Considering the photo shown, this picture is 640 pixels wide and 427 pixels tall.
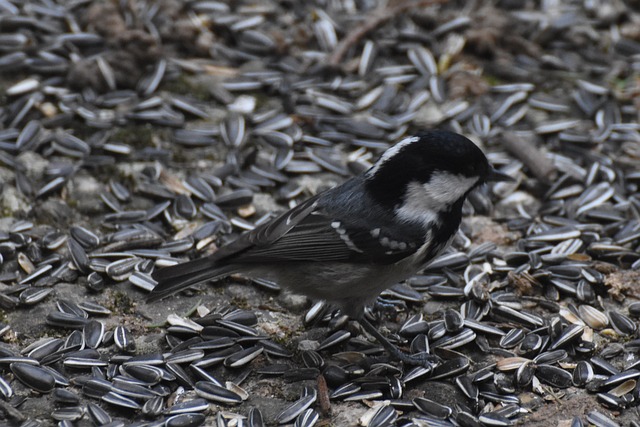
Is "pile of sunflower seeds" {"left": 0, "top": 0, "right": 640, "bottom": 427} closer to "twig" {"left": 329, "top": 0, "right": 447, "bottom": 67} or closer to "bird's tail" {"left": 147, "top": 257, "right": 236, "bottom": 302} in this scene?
"twig" {"left": 329, "top": 0, "right": 447, "bottom": 67}

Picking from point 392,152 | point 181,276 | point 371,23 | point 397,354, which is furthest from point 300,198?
point 371,23

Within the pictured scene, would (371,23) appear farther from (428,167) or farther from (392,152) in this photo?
(428,167)

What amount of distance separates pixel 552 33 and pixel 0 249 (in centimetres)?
531

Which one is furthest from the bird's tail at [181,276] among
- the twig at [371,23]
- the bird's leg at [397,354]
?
the twig at [371,23]

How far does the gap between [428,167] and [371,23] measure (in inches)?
130

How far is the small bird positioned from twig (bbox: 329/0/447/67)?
276 cm

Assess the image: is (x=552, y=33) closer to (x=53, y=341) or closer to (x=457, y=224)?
(x=457, y=224)

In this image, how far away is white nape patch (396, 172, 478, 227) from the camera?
492 cm

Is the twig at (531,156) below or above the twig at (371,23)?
below

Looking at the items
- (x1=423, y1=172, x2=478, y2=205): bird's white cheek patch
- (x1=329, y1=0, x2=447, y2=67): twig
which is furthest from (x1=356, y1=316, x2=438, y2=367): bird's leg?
(x1=329, y1=0, x2=447, y2=67): twig

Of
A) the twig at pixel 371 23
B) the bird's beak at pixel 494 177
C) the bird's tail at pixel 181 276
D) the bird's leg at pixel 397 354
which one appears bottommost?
the bird's leg at pixel 397 354

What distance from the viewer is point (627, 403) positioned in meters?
4.57

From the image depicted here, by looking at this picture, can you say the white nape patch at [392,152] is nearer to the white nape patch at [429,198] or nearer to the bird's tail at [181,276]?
the white nape patch at [429,198]

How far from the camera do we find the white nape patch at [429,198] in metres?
4.92
